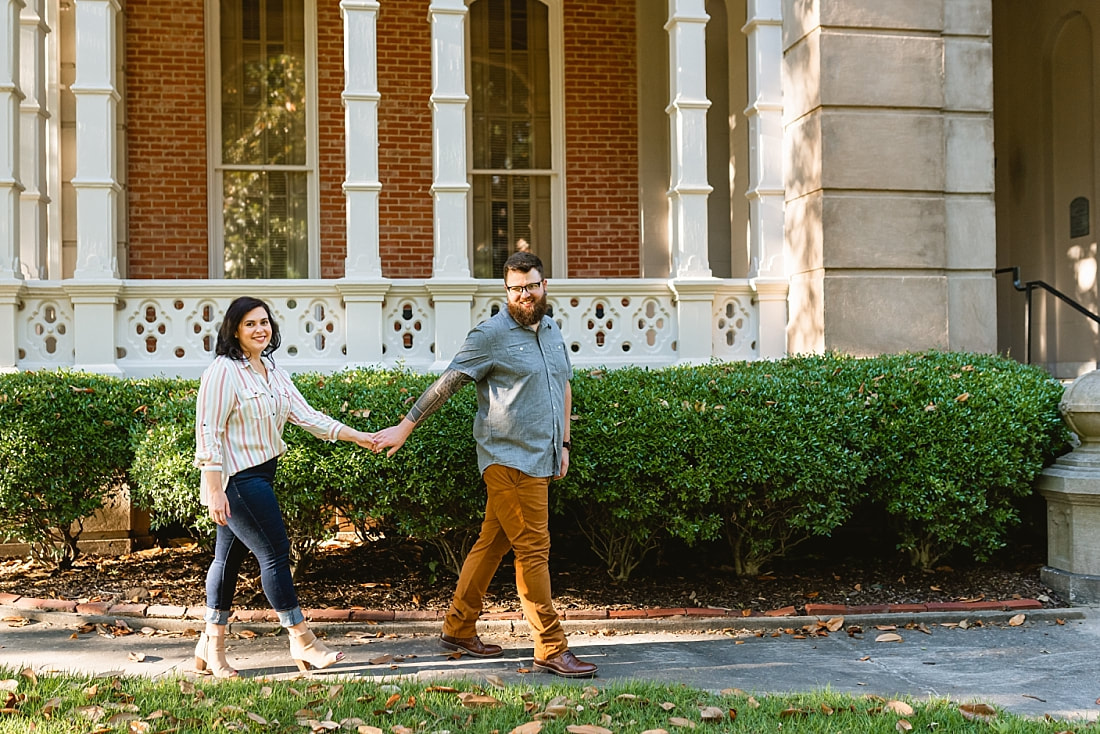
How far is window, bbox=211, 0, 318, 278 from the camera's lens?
1209cm

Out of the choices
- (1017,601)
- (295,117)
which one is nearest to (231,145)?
(295,117)

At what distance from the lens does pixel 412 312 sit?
8.97 meters

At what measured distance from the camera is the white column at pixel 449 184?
8852mm

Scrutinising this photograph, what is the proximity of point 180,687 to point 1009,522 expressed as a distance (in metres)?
5.61

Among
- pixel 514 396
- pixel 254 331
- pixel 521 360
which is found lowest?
pixel 514 396

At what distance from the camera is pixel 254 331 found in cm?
514

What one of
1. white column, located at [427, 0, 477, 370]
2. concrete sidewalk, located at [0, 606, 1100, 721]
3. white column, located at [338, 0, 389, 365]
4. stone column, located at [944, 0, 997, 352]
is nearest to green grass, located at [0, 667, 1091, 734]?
concrete sidewalk, located at [0, 606, 1100, 721]

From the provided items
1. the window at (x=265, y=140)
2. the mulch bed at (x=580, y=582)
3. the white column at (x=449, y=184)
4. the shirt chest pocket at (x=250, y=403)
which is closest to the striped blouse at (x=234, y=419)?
the shirt chest pocket at (x=250, y=403)

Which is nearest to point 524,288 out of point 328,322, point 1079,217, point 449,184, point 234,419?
point 234,419

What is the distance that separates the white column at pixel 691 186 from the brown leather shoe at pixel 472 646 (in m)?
4.02

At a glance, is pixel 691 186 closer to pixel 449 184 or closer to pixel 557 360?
pixel 449 184

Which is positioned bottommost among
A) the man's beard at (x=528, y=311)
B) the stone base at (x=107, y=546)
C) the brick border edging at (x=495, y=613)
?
the brick border edging at (x=495, y=613)

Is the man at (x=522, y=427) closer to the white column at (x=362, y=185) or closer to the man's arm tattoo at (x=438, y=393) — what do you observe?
the man's arm tattoo at (x=438, y=393)

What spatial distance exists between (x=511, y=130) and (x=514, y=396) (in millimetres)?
7778
